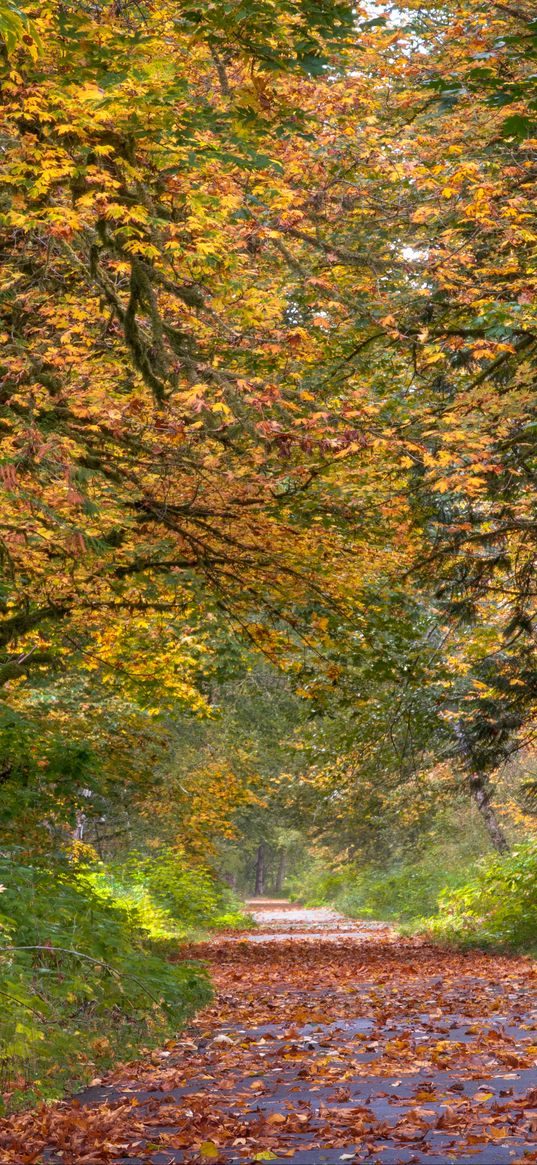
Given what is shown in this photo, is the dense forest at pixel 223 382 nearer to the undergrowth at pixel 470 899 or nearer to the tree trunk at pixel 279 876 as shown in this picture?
the undergrowth at pixel 470 899

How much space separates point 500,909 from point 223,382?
37.6 feet

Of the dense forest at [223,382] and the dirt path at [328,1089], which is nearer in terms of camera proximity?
the dirt path at [328,1089]

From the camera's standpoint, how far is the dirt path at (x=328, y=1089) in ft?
17.7

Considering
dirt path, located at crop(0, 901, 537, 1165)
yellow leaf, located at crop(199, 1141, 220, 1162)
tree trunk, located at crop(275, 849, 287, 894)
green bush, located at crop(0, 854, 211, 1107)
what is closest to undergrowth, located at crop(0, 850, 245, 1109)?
green bush, located at crop(0, 854, 211, 1107)

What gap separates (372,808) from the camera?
28688mm

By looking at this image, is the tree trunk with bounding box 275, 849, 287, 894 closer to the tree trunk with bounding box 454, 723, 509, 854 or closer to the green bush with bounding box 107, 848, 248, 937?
Answer: the tree trunk with bounding box 454, 723, 509, 854

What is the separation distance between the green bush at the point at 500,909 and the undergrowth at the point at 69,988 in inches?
277

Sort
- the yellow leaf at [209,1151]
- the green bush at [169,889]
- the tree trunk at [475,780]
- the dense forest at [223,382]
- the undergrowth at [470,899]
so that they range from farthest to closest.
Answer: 1. the green bush at [169,889]
2. the tree trunk at [475,780]
3. the undergrowth at [470,899]
4. the dense forest at [223,382]
5. the yellow leaf at [209,1151]

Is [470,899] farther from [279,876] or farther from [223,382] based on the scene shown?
[279,876]

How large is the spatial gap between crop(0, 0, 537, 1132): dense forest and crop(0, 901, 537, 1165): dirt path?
0.50 metres

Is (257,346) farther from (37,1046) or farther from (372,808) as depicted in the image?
(372,808)

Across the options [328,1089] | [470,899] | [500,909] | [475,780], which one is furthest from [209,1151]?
[475,780]


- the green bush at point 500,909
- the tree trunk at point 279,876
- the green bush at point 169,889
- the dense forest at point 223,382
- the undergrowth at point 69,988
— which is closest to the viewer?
the undergrowth at point 69,988

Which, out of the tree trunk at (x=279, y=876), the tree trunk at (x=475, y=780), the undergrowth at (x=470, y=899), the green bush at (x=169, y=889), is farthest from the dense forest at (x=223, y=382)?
the tree trunk at (x=279, y=876)
